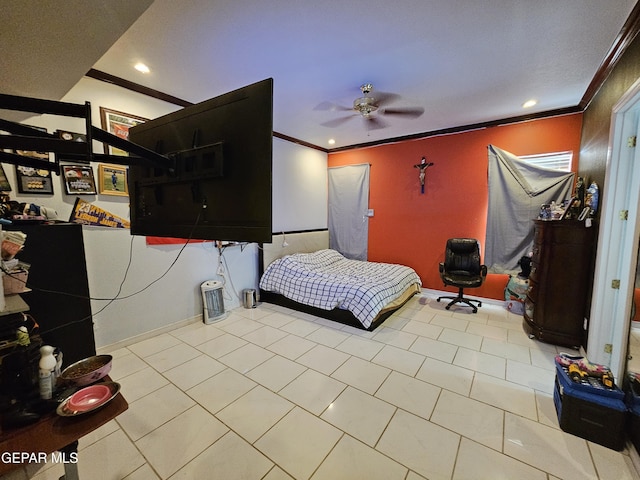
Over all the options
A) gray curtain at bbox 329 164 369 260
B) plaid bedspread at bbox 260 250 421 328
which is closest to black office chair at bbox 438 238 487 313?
plaid bedspread at bbox 260 250 421 328

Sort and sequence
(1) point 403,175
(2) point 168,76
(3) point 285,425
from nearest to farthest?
(3) point 285,425
(2) point 168,76
(1) point 403,175

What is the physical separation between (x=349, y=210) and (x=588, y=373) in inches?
159

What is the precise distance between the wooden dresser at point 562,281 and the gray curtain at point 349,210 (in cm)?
A: 278

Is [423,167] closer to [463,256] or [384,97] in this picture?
[463,256]

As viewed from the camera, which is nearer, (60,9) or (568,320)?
(60,9)

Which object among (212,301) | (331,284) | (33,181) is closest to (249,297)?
(212,301)

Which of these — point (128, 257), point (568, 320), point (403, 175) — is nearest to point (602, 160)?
point (568, 320)

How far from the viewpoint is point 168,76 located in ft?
8.41

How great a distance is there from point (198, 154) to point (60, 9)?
888 mm

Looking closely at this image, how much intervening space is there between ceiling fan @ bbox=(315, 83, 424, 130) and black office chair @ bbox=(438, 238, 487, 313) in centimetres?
205

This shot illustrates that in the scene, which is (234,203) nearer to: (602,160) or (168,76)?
(168,76)

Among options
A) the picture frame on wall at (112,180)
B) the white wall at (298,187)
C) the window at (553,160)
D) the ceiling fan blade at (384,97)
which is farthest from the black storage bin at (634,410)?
the picture frame on wall at (112,180)

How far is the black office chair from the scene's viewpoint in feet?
12.1

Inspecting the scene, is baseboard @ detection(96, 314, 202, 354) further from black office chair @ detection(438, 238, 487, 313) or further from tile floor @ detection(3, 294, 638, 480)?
black office chair @ detection(438, 238, 487, 313)
